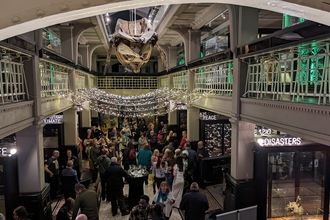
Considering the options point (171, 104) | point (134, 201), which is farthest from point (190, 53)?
point (134, 201)

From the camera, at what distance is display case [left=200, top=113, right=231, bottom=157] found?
11.2 metres

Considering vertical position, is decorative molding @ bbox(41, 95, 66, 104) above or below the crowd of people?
above

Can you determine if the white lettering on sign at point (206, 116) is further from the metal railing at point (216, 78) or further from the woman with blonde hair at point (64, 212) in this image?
the woman with blonde hair at point (64, 212)

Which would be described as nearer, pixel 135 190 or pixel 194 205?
pixel 194 205

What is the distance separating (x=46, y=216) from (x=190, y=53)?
8.02 metres

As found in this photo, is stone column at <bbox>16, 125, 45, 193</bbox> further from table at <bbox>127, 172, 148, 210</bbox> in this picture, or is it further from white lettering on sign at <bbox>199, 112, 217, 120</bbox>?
white lettering on sign at <bbox>199, 112, 217, 120</bbox>

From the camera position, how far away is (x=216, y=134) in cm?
1149

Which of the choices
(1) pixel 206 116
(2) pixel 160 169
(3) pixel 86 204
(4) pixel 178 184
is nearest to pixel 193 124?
(1) pixel 206 116

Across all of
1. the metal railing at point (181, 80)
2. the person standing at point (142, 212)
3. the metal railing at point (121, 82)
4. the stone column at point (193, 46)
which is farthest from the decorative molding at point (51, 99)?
the metal railing at point (121, 82)

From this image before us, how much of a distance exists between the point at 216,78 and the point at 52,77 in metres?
4.94

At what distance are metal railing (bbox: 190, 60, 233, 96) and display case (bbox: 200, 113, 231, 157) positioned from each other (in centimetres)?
150

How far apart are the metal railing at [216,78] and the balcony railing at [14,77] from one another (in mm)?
4756

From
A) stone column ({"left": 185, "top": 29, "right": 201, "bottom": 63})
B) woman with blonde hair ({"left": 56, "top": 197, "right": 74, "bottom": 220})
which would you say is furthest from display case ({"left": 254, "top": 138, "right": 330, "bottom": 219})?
stone column ({"left": 185, "top": 29, "right": 201, "bottom": 63})

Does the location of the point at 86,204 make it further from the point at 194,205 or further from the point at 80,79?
the point at 80,79
